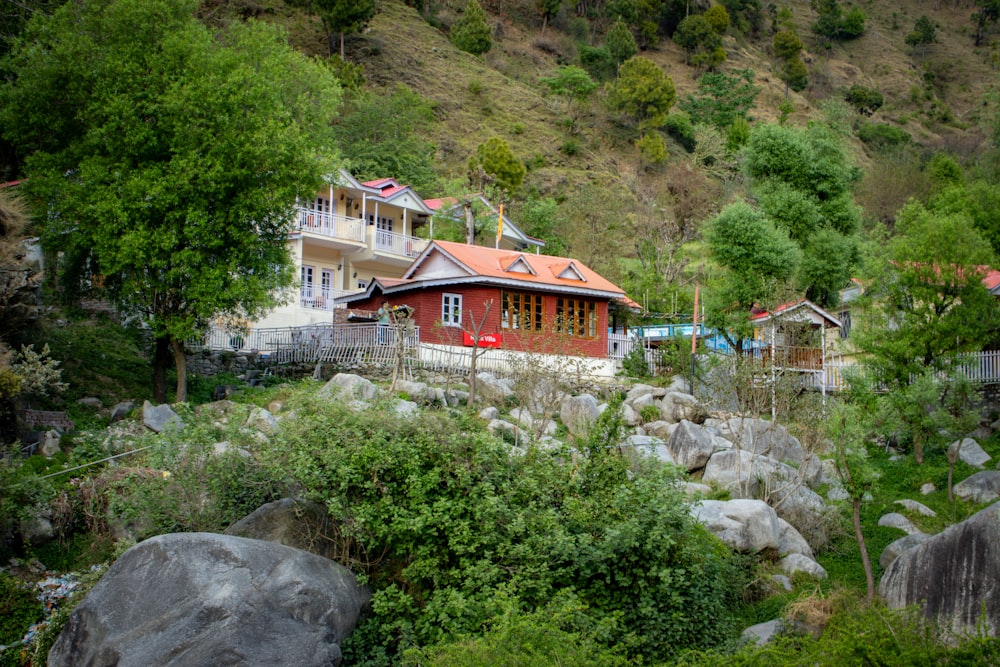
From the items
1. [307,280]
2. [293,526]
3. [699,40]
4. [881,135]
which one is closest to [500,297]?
[307,280]

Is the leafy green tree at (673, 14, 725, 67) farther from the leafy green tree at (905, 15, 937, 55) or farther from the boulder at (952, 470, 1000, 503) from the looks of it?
the boulder at (952, 470, 1000, 503)

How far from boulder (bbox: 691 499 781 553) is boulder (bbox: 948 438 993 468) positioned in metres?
8.62

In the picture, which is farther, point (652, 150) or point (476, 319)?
point (652, 150)

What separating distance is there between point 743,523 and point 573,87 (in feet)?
209

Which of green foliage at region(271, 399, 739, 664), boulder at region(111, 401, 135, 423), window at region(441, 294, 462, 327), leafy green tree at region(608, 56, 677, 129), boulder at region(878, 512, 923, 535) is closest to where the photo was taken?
green foliage at region(271, 399, 739, 664)

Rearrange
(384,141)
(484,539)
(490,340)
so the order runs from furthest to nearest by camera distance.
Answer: (384,141), (490,340), (484,539)

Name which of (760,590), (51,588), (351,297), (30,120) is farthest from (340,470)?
(351,297)

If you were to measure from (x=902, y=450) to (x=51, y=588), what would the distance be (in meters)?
22.8

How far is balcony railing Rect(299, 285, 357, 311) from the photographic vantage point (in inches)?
1480

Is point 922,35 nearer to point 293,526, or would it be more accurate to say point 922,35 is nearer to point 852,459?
point 852,459

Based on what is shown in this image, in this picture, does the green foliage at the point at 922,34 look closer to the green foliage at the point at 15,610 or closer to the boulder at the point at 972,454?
the boulder at the point at 972,454

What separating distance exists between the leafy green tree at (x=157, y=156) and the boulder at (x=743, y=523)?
12408 millimetres

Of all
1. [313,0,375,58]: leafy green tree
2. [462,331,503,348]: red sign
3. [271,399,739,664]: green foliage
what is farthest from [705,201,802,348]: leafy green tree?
[313,0,375,58]: leafy green tree

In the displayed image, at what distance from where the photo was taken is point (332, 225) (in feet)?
126
